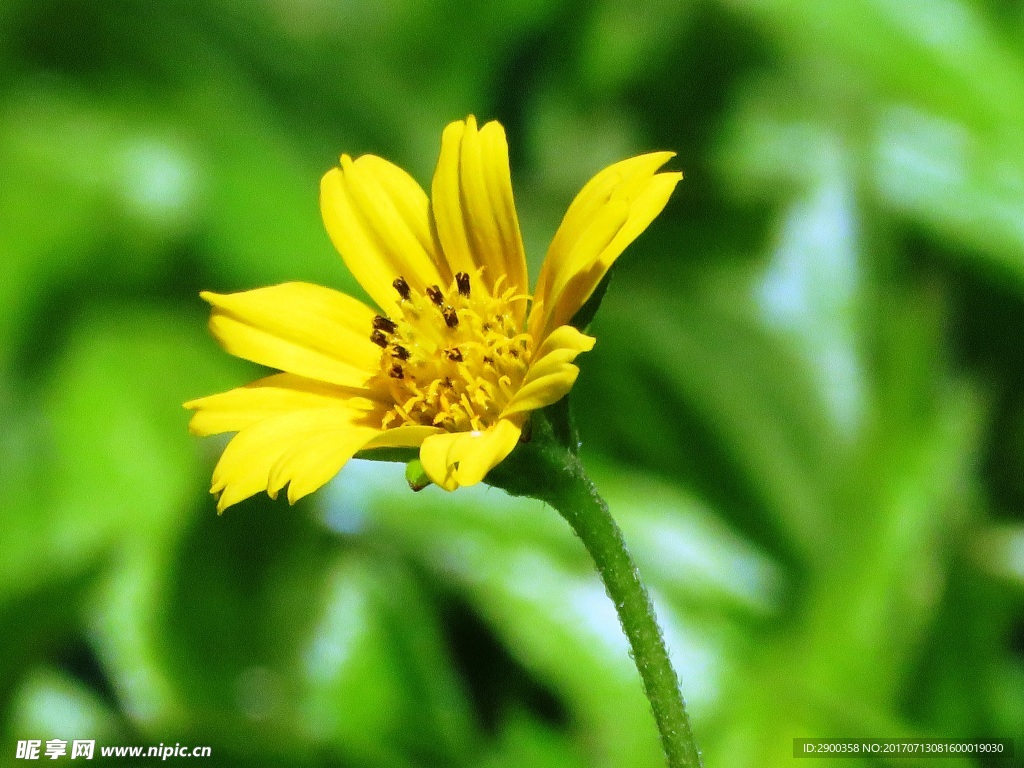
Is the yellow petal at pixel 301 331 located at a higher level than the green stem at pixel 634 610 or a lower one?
higher

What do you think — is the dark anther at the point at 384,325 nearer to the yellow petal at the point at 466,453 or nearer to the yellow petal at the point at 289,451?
the yellow petal at the point at 289,451

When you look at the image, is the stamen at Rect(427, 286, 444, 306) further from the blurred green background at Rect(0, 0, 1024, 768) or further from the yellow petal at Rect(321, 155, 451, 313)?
the blurred green background at Rect(0, 0, 1024, 768)

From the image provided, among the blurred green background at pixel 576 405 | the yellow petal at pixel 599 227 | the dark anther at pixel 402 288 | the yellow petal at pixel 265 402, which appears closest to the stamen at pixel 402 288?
the dark anther at pixel 402 288

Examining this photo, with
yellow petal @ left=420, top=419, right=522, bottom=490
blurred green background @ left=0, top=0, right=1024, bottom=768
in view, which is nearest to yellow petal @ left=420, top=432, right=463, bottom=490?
yellow petal @ left=420, top=419, right=522, bottom=490

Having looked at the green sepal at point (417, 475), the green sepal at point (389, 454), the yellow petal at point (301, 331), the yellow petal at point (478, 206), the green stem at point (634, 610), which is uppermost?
the yellow petal at point (478, 206)

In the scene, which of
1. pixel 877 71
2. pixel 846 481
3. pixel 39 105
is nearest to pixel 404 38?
pixel 39 105

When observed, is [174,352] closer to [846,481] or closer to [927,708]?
[846,481]

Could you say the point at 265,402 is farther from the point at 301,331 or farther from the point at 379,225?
the point at 379,225

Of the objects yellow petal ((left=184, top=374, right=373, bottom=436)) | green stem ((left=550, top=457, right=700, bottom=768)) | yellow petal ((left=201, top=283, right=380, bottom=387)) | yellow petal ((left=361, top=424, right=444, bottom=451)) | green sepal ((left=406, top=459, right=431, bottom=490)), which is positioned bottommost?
green stem ((left=550, top=457, right=700, bottom=768))
